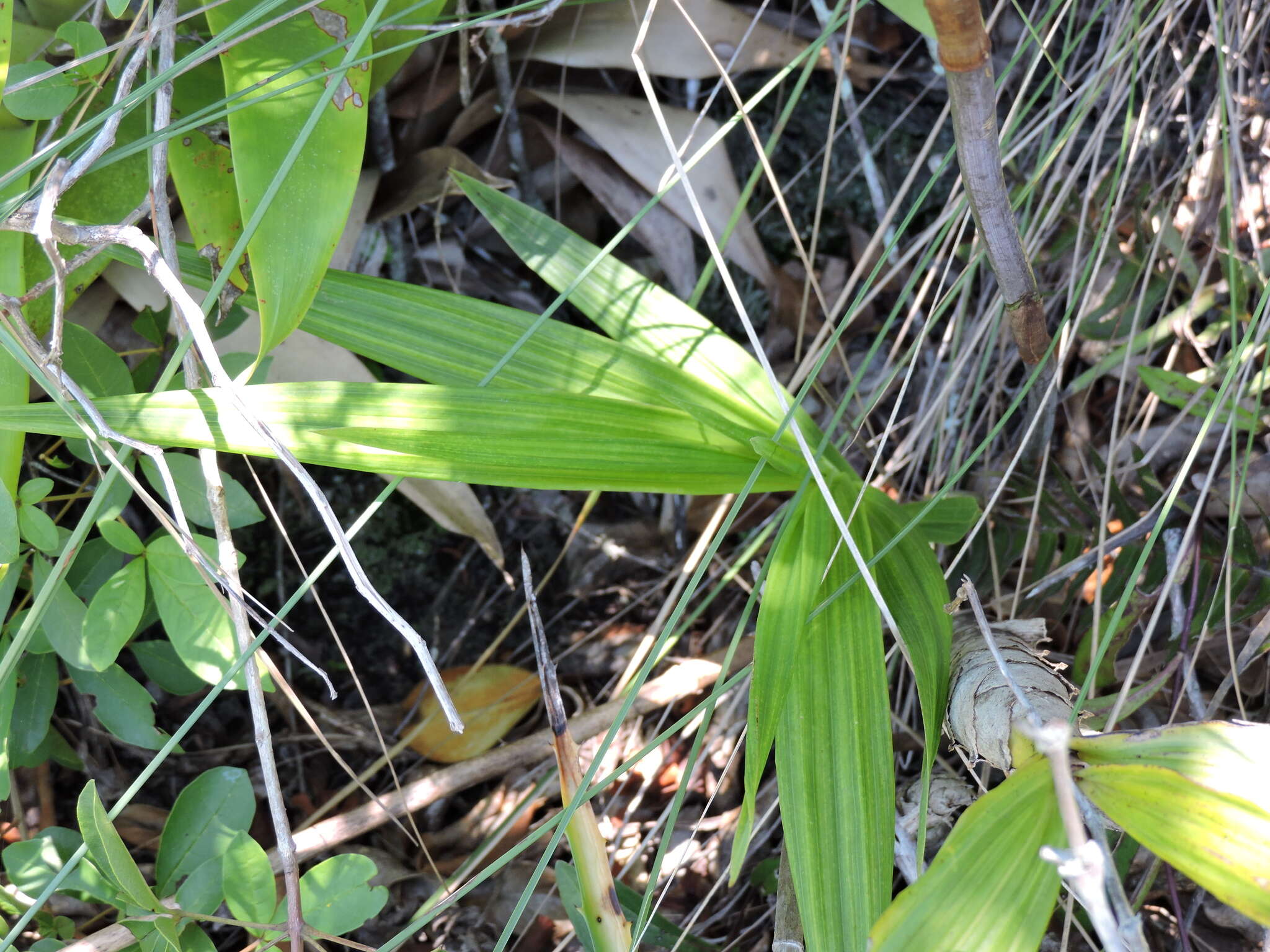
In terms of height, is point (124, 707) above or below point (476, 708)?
above

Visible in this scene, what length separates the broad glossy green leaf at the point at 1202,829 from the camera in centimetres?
43

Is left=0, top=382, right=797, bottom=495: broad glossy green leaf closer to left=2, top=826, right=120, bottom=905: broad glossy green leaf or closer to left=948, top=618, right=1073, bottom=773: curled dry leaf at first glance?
left=948, top=618, right=1073, bottom=773: curled dry leaf

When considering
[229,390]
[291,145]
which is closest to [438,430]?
[229,390]

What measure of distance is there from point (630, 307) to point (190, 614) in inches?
20.4

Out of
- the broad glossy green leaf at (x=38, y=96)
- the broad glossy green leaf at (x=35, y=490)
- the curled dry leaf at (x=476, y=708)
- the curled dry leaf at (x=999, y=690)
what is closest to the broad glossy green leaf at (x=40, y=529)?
the broad glossy green leaf at (x=35, y=490)

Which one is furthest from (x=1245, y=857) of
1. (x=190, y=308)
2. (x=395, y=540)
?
(x=395, y=540)

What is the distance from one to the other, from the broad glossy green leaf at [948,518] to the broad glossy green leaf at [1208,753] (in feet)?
1.18

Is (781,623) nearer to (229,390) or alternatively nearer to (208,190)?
(229,390)

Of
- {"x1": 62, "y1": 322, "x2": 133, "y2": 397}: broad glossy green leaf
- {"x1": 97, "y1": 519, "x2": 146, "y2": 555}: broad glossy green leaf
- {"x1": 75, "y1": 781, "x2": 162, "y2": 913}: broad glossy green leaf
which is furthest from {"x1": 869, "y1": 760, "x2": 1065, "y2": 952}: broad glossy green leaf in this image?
{"x1": 62, "y1": 322, "x2": 133, "y2": 397}: broad glossy green leaf

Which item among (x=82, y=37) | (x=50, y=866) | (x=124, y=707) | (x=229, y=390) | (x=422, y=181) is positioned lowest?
(x=50, y=866)

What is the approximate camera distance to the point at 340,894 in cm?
68

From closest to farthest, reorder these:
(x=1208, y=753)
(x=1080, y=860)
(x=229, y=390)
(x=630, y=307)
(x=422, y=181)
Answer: (x=1080, y=860), (x=1208, y=753), (x=229, y=390), (x=630, y=307), (x=422, y=181)

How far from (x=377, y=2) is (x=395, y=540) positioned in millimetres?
757

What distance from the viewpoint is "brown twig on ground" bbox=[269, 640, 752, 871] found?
0.93 meters
